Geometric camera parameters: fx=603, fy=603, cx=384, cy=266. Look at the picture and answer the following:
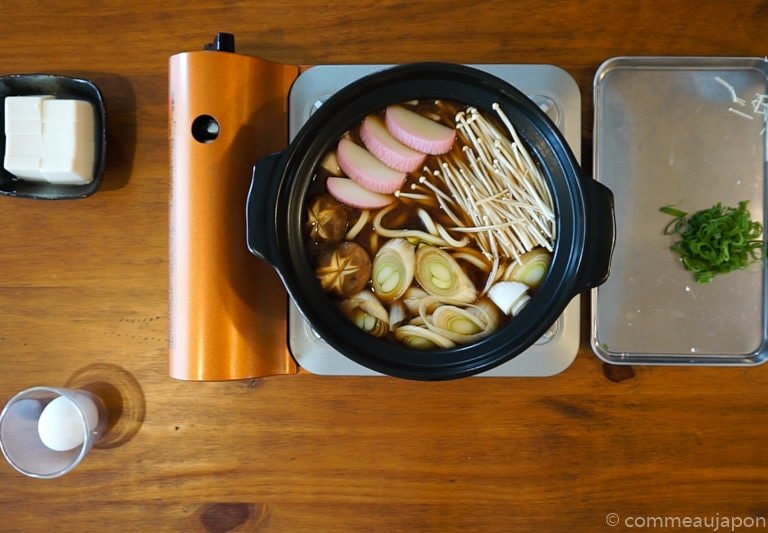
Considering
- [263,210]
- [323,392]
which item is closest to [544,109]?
[263,210]

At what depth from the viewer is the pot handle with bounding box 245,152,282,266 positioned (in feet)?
3.09

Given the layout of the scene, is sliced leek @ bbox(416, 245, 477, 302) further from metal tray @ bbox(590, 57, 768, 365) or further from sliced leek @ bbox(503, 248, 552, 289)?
metal tray @ bbox(590, 57, 768, 365)

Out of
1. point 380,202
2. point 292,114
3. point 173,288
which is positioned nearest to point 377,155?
point 380,202

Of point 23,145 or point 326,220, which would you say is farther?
point 23,145

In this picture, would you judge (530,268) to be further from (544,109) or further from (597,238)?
(544,109)

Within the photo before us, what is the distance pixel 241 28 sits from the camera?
1.20 metres

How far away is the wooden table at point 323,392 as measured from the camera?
1.18 meters

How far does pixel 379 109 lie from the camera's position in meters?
1.00

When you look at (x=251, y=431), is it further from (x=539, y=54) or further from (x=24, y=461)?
(x=539, y=54)

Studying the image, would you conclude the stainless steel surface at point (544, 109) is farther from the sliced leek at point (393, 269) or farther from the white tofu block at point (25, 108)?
the white tofu block at point (25, 108)

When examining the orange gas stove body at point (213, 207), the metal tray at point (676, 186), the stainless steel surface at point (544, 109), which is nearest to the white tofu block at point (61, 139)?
the orange gas stove body at point (213, 207)

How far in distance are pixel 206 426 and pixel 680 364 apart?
93 cm

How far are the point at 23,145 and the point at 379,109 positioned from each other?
681 millimetres

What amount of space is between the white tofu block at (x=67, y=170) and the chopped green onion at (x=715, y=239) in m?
1.11
